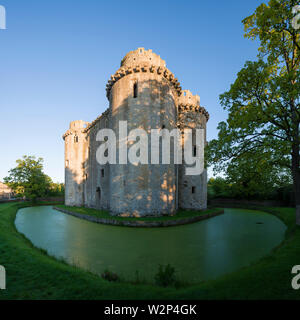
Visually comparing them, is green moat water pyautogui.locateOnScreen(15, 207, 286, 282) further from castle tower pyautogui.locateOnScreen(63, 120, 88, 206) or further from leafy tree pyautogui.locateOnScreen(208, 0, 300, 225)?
castle tower pyautogui.locateOnScreen(63, 120, 88, 206)

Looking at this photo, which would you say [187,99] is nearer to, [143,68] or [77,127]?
[143,68]

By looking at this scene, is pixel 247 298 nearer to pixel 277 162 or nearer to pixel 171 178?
pixel 277 162

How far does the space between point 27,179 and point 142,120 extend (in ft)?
Answer: 94.9

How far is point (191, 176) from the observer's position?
22188 millimetres

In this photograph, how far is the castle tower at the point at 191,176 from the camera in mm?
21703

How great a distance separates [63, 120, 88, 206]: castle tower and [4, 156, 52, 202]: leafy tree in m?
7.86

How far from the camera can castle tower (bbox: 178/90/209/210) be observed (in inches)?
854

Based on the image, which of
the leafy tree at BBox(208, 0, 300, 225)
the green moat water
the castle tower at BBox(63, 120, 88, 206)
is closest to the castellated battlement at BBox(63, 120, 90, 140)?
the castle tower at BBox(63, 120, 88, 206)

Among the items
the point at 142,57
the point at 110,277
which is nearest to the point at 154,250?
the point at 110,277

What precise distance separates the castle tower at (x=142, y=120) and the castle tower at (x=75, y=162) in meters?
13.7

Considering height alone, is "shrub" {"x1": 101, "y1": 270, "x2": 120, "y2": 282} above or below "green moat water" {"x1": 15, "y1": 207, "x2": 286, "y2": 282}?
above

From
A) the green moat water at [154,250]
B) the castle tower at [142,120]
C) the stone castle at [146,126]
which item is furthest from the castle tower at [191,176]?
the green moat water at [154,250]
